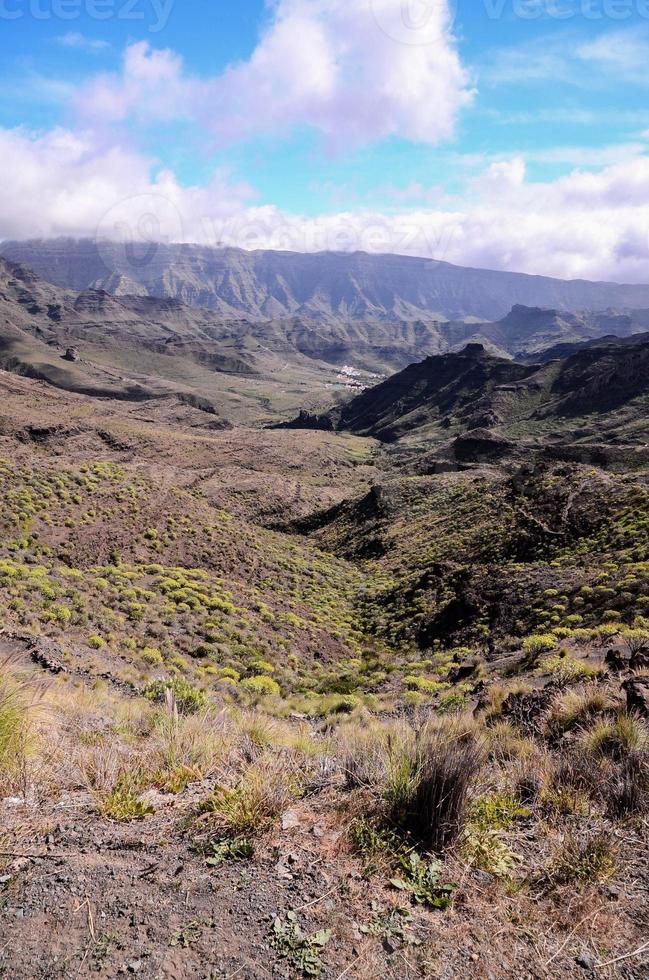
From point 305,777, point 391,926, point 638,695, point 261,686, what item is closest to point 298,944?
point 391,926

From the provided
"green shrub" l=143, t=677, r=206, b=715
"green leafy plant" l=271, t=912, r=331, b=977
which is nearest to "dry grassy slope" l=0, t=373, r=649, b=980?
"green leafy plant" l=271, t=912, r=331, b=977

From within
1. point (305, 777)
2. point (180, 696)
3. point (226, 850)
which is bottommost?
point (180, 696)

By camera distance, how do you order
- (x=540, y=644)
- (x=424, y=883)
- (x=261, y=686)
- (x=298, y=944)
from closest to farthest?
(x=298, y=944) < (x=424, y=883) < (x=540, y=644) < (x=261, y=686)

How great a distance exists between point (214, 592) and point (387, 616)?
8.31m

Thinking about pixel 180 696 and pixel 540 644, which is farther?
pixel 540 644

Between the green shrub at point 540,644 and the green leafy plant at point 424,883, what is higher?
the green leafy plant at point 424,883

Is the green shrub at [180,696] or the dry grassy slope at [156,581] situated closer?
the green shrub at [180,696]

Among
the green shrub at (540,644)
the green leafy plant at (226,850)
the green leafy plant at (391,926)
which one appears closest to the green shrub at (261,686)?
the green shrub at (540,644)

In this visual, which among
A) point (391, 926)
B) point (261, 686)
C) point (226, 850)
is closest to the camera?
point (391, 926)

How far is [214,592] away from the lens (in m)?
21.0

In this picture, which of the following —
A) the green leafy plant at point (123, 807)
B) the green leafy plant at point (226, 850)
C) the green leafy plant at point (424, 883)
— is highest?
the green leafy plant at point (424, 883)

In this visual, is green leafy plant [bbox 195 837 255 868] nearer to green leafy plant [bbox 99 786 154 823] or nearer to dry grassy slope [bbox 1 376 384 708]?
green leafy plant [bbox 99 786 154 823]

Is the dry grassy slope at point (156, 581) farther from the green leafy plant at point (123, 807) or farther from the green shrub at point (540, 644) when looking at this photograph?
the green leafy plant at point (123, 807)

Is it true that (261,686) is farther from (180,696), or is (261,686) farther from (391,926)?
(391,926)
